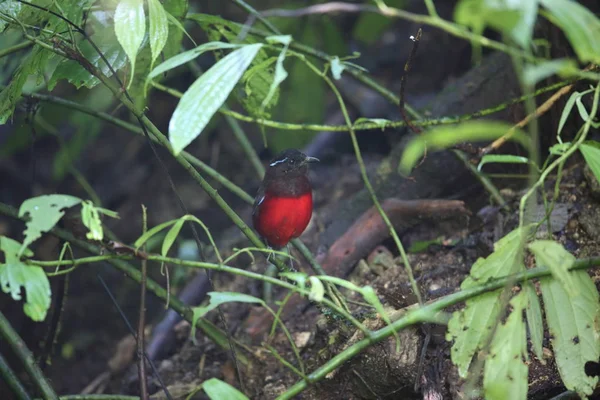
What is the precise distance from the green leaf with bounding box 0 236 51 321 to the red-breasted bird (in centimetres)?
226

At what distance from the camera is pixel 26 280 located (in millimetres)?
1935

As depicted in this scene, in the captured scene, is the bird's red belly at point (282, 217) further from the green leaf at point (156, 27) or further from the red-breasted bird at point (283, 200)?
the green leaf at point (156, 27)

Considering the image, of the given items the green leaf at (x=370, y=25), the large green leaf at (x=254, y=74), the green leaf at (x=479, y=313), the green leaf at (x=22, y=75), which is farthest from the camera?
the green leaf at (x=370, y=25)

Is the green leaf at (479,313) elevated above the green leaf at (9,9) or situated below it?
below

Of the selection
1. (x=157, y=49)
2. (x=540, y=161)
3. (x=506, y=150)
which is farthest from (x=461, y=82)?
(x=157, y=49)

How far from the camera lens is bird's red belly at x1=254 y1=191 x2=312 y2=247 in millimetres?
4121

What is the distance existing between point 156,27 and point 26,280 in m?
0.84

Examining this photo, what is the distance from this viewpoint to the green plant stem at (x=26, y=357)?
261 cm

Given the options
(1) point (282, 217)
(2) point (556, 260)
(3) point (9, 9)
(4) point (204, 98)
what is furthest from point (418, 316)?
(1) point (282, 217)

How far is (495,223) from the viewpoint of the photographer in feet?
12.5

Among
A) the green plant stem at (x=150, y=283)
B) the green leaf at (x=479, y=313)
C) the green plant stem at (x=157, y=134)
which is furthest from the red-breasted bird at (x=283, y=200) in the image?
the green leaf at (x=479, y=313)

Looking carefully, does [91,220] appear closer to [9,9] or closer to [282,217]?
[9,9]

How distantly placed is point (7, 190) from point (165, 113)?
5.86 feet

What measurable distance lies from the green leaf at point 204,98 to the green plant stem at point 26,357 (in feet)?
4.36
